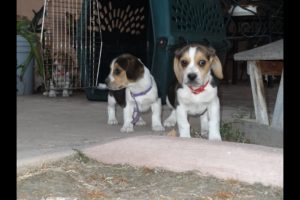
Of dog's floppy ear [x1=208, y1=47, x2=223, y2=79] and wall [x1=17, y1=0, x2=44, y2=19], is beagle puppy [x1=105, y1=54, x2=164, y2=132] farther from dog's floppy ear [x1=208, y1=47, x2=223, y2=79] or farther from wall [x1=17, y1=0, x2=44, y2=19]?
wall [x1=17, y1=0, x2=44, y2=19]

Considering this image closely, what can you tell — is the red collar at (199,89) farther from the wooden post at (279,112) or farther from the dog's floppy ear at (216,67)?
the wooden post at (279,112)

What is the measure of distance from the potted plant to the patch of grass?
11.5ft

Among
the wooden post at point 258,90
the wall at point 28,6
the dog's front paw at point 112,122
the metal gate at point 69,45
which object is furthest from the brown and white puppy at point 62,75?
the wooden post at point 258,90

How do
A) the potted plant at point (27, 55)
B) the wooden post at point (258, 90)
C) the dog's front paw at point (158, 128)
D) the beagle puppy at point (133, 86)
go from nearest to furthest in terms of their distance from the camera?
the wooden post at point (258, 90) → the dog's front paw at point (158, 128) → the beagle puppy at point (133, 86) → the potted plant at point (27, 55)

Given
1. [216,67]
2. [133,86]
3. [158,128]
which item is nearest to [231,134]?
[216,67]

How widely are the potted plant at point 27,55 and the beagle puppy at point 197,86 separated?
3.53 meters

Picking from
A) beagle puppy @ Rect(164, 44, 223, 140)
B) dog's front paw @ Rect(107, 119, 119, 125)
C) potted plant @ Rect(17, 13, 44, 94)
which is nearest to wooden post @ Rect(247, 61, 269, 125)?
beagle puppy @ Rect(164, 44, 223, 140)

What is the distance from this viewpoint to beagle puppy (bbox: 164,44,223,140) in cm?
392

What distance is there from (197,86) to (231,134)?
0.58m

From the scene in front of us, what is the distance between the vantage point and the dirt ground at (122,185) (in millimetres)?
2650

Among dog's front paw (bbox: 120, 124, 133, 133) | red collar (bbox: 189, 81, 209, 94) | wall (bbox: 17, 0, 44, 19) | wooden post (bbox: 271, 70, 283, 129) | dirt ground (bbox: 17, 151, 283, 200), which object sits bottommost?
dirt ground (bbox: 17, 151, 283, 200)

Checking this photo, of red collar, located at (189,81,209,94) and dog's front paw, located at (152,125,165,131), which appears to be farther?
dog's front paw, located at (152,125,165,131)
